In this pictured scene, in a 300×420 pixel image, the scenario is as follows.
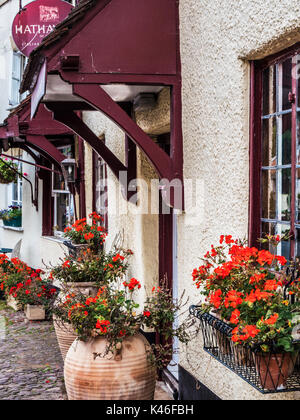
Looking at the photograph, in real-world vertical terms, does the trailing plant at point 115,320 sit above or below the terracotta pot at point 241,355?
below

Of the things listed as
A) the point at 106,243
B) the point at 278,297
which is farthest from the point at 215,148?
the point at 106,243

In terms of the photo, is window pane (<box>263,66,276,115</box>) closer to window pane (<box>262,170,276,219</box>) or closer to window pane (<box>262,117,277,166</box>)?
window pane (<box>262,117,277,166</box>)

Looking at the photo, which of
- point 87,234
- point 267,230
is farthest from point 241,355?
point 87,234

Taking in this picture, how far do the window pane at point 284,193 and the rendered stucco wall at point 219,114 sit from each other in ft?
0.89

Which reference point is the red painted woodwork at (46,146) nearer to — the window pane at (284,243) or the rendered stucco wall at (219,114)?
the rendered stucco wall at (219,114)

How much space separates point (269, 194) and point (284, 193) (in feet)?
0.54

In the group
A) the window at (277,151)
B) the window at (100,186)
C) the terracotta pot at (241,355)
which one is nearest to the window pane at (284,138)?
the window at (277,151)

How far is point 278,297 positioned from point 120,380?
1797 millimetres

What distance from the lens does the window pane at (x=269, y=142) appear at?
11.8ft

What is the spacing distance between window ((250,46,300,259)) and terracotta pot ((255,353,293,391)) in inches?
31.6

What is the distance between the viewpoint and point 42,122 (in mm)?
8438

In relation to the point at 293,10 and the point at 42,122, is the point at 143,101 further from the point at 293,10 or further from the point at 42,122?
the point at 42,122

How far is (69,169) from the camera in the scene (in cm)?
819

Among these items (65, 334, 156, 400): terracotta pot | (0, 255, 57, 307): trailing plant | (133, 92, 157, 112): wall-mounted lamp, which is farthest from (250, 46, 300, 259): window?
(0, 255, 57, 307): trailing plant
